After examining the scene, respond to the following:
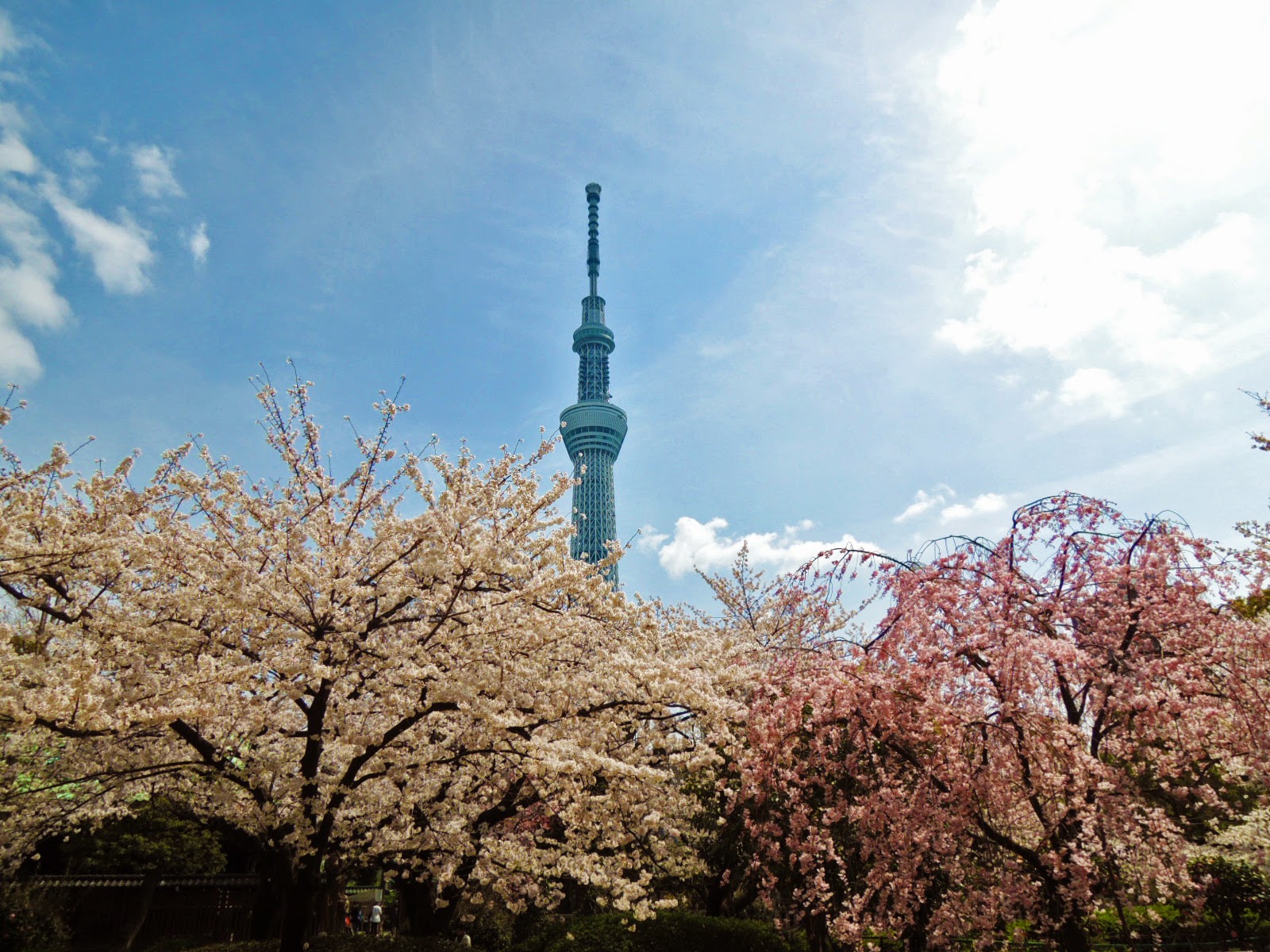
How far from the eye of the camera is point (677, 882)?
14211 mm

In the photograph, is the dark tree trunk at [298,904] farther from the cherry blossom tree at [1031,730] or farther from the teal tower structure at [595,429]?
the teal tower structure at [595,429]

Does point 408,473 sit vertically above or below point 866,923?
above

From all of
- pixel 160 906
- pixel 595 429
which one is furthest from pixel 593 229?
pixel 160 906

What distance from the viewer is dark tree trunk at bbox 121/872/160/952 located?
1739 cm

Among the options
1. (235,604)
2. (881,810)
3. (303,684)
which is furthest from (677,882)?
(235,604)

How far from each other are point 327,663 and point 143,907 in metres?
16.3

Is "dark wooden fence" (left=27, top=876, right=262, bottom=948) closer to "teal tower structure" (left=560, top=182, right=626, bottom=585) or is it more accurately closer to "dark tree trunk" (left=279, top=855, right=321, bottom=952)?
"dark tree trunk" (left=279, top=855, right=321, bottom=952)

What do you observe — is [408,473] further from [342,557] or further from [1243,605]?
[1243,605]

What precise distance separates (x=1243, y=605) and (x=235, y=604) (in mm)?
9849

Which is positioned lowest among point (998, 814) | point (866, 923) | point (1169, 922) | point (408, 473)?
point (1169, 922)

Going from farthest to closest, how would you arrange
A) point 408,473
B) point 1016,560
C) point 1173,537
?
point 408,473, point 1016,560, point 1173,537

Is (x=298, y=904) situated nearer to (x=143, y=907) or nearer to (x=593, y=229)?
(x=143, y=907)

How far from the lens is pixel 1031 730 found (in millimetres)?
6254

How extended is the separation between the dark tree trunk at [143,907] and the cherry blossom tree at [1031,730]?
17690 millimetres
